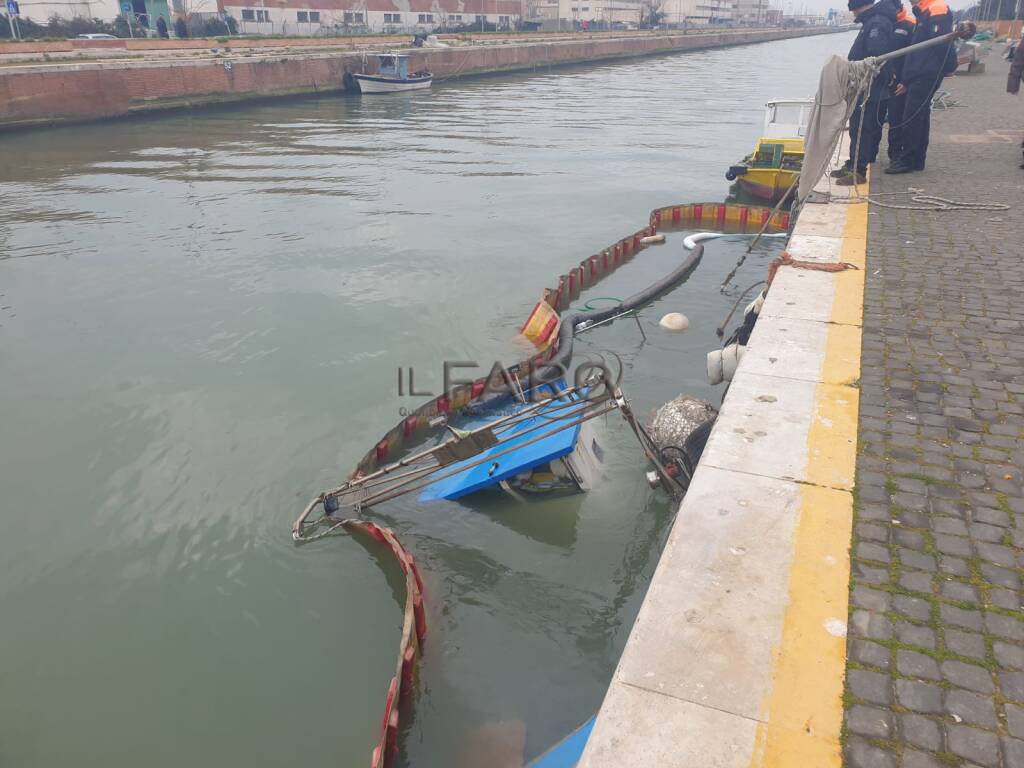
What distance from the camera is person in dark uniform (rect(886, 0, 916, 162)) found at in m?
12.3

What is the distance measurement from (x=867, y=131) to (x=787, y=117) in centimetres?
1182

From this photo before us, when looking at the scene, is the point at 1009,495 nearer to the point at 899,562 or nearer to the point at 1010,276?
the point at 899,562

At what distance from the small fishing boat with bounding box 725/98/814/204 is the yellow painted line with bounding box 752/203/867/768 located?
17206mm

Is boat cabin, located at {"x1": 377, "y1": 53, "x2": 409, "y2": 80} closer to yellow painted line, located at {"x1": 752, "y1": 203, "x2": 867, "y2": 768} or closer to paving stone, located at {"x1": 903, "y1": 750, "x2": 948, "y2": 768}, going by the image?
yellow painted line, located at {"x1": 752, "y1": 203, "x2": 867, "y2": 768}

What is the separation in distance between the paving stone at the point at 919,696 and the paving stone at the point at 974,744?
0.36ft

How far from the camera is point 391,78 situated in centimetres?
5456

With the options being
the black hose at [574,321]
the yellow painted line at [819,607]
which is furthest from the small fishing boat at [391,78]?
the yellow painted line at [819,607]

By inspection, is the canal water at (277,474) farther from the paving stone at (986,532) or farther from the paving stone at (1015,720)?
the paving stone at (1015,720)

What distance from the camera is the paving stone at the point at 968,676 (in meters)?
3.51

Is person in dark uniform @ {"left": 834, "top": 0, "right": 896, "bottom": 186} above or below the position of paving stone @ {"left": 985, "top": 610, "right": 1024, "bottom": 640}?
above

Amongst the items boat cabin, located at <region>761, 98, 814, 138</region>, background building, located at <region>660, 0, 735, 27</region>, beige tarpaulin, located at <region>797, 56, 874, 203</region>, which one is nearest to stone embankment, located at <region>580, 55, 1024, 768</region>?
beige tarpaulin, located at <region>797, 56, 874, 203</region>

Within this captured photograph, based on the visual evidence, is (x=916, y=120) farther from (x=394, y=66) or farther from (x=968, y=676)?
(x=394, y=66)

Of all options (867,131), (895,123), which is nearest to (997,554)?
(867,131)

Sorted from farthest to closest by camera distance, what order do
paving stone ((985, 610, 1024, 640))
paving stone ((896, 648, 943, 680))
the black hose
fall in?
the black hose
paving stone ((985, 610, 1024, 640))
paving stone ((896, 648, 943, 680))
